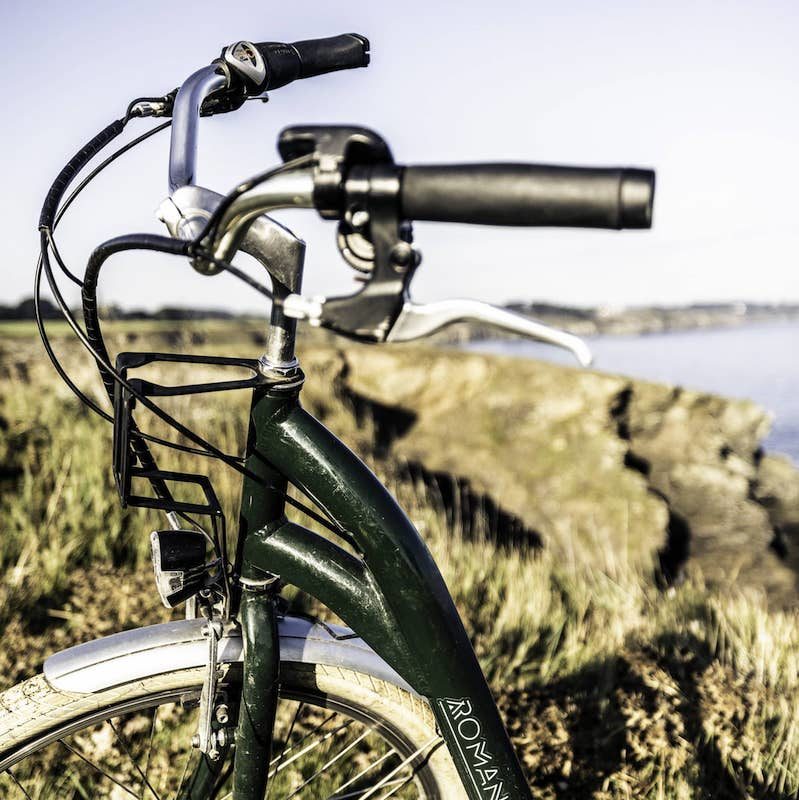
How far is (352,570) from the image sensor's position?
5.19 ft

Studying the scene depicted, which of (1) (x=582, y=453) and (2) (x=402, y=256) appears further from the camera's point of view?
(1) (x=582, y=453)

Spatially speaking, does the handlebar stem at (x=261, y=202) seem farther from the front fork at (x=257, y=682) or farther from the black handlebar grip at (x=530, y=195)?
the front fork at (x=257, y=682)

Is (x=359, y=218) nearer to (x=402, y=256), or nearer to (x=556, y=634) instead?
(x=402, y=256)

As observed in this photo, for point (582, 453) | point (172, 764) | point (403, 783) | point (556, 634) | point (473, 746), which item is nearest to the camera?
point (473, 746)

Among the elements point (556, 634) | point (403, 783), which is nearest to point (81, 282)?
point (403, 783)

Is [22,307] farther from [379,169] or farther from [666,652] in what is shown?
[379,169]

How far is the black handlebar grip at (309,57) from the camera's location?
150 centimetres

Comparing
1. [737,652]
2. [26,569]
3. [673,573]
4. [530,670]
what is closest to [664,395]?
[673,573]

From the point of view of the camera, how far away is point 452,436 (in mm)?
8430

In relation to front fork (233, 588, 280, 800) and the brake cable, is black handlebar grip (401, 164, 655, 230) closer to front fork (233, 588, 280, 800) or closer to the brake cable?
the brake cable

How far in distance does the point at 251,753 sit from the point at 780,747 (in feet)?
7.11

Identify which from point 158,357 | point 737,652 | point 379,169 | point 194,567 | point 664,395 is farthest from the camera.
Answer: point 664,395

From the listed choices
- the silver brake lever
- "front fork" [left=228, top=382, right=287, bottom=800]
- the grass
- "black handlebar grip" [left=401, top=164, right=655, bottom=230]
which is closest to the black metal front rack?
"front fork" [left=228, top=382, right=287, bottom=800]

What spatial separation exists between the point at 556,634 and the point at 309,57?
2.78m
